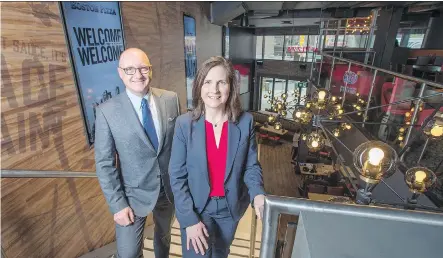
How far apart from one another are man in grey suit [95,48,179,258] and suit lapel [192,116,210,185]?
49 centimetres

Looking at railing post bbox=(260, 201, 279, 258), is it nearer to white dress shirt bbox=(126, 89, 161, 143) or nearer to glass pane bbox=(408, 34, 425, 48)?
white dress shirt bbox=(126, 89, 161, 143)

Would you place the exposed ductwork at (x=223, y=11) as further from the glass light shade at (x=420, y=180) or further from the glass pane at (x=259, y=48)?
the glass pane at (x=259, y=48)

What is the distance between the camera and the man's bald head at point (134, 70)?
5.38ft

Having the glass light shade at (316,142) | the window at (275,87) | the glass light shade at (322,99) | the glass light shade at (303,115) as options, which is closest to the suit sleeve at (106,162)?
the glass light shade at (316,142)

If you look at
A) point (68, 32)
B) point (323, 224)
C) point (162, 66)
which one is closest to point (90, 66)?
point (68, 32)

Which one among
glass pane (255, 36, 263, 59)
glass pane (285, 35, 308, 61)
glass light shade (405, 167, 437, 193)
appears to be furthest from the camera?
glass pane (255, 36, 263, 59)

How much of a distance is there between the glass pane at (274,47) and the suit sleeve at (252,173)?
15.5 meters

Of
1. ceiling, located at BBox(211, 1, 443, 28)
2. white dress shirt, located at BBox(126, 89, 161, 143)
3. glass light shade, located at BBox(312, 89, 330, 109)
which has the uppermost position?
ceiling, located at BBox(211, 1, 443, 28)

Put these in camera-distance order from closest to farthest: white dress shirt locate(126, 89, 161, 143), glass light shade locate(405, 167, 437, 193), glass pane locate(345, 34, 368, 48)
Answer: white dress shirt locate(126, 89, 161, 143) < glass light shade locate(405, 167, 437, 193) < glass pane locate(345, 34, 368, 48)

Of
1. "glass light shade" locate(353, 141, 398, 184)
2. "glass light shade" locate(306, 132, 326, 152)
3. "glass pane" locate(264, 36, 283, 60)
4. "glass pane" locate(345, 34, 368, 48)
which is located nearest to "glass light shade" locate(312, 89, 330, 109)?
"glass light shade" locate(306, 132, 326, 152)

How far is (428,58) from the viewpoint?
8.87 metres

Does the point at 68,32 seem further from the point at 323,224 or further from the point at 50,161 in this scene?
the point at 323,224

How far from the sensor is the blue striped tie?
1.76 m

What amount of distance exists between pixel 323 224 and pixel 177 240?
3516mm
